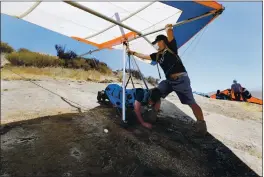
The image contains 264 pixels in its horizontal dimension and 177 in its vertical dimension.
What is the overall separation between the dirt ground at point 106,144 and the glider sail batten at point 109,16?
6.63 feet

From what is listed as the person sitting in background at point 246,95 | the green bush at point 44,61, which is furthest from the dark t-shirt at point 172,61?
the person sitting in background at point 246,95

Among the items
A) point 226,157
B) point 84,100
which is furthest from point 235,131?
point 84,100

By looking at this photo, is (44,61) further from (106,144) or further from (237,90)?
(237,90)

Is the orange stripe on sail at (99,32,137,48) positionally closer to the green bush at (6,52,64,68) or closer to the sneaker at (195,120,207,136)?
the sneaker at (195,120,207,136)

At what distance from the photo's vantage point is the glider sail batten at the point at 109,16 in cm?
435

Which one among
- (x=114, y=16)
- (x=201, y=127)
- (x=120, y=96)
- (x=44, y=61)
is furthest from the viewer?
(x=44, y=61)

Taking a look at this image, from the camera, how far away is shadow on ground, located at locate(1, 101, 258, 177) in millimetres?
2693

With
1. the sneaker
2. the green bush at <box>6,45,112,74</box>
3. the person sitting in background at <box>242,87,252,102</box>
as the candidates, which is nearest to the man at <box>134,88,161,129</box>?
the sneaker

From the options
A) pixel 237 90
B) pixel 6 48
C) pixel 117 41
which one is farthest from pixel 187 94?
pixel 6 48

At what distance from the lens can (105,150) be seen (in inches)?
129

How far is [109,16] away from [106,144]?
2.96m

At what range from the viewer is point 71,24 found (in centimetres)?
559

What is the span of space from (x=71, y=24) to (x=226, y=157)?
481 centimetres

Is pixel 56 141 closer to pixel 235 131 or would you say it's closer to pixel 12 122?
pixel 12 122
